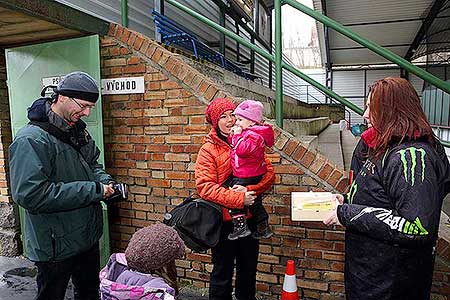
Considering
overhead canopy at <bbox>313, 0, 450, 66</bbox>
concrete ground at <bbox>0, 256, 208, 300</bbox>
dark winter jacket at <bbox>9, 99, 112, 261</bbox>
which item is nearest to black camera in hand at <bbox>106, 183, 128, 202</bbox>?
dark winter jacket at <bbox>9, 99, 112, 261</bbox>

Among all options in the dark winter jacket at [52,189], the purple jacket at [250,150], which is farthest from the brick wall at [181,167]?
the dark winter jacket at [52,189]

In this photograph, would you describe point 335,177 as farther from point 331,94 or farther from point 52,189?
point 52,189

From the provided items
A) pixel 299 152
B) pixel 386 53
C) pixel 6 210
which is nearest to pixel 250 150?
pixel 299 152

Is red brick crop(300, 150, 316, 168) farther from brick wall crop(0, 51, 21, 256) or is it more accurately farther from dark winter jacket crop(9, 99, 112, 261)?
brick wall crop(0, 51, 21, 256)

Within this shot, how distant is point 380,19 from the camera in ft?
44.5

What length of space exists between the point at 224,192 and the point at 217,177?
14 cm

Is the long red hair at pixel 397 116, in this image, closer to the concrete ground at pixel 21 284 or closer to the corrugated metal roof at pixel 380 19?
the concrete ground at pixel 21 284

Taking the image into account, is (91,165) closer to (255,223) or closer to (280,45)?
(255,223)

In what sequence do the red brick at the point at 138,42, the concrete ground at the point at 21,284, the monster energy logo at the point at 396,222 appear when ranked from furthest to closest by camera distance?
1. the red brick at the point at 138,42
2. the concrete ground at the point at 21,284
3. the monster energy logo at the point at 396,222

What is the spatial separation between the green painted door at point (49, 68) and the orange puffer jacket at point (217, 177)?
1501 mm

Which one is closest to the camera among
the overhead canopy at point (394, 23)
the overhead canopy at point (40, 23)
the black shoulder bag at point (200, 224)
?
the black shoulder bag at point (200, 224)

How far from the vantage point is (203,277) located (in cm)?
333

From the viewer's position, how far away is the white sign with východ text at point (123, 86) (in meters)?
3.36

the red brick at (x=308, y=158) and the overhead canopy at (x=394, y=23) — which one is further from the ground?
the overhead canopy at (x=394, y=23)
